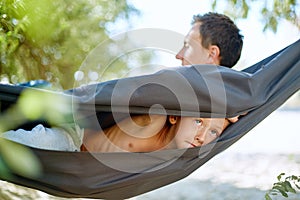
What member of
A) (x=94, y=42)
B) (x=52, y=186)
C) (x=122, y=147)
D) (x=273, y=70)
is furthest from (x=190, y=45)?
(x=94, y=42)

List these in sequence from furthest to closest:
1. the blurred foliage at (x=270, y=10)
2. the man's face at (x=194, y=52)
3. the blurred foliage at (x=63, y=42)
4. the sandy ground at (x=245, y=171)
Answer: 1. the sandy ground at (x=245, y=171)
2. the blurred foliage at (x=63, y=42)
3. the blurred foliage at (x=270, y=10)
4. the man's face at (x=194, y=52)

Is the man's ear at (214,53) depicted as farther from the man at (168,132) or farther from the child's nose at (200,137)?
the child's nose at (200,137)

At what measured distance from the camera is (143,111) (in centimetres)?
130

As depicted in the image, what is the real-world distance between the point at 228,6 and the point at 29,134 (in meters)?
3.04

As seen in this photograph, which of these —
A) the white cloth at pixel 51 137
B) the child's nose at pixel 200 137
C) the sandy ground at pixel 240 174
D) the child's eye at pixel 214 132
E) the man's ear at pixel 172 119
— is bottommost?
the white cloth at pixel 51 137

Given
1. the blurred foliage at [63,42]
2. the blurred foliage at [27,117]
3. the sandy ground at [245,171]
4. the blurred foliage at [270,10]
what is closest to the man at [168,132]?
the blurred foliage at [27,117]

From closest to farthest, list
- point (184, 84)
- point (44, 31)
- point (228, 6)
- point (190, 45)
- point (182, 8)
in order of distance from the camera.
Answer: point (184, 84), point (190, 45), point (44, 31), point (228, 6), point (182, 8)

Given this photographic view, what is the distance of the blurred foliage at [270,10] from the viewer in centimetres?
381

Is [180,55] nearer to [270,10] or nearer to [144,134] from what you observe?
[144,134]

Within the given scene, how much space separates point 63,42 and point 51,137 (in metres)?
3.55

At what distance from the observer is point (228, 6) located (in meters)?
4.08

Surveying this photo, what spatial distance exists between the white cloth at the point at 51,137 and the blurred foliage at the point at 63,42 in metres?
2.36

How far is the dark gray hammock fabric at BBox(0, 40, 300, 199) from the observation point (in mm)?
1283

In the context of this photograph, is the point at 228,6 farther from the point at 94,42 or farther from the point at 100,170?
the point at 100,170
